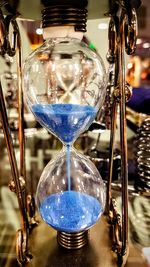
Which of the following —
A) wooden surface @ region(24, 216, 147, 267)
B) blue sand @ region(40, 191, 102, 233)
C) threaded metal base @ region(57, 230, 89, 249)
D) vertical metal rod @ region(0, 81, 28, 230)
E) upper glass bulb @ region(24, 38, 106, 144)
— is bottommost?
wooden surface @ region(24, 216, 147, 267)

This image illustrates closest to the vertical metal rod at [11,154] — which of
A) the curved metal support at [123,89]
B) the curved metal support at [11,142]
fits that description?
the curved metal support at [11,142]

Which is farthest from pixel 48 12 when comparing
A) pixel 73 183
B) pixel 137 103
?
pixel 137 103

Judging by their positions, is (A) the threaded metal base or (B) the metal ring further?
(A) the threaded metal base

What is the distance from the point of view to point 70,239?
555mm

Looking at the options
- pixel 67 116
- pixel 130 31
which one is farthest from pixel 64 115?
pixel 130 31

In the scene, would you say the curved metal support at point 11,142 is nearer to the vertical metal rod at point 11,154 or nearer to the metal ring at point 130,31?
the vertical metal rod at point 11,154

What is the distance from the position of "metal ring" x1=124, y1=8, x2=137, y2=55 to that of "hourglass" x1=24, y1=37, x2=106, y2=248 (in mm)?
53

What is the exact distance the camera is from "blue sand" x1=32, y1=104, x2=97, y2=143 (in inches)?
18.9

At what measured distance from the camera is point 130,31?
45 centimetres

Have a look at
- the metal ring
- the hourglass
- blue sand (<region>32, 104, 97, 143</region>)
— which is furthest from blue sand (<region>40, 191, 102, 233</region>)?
the metal ring

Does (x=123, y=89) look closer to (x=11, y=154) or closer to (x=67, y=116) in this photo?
(x=67, y=116)

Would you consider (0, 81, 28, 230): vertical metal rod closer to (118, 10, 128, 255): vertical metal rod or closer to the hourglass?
the hourglass

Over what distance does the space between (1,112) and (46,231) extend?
265 millimetres

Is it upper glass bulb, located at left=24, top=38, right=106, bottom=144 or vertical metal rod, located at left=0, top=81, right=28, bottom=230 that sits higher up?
upper glass bulb, located at left=24, top=38, right=106, bottom=144
